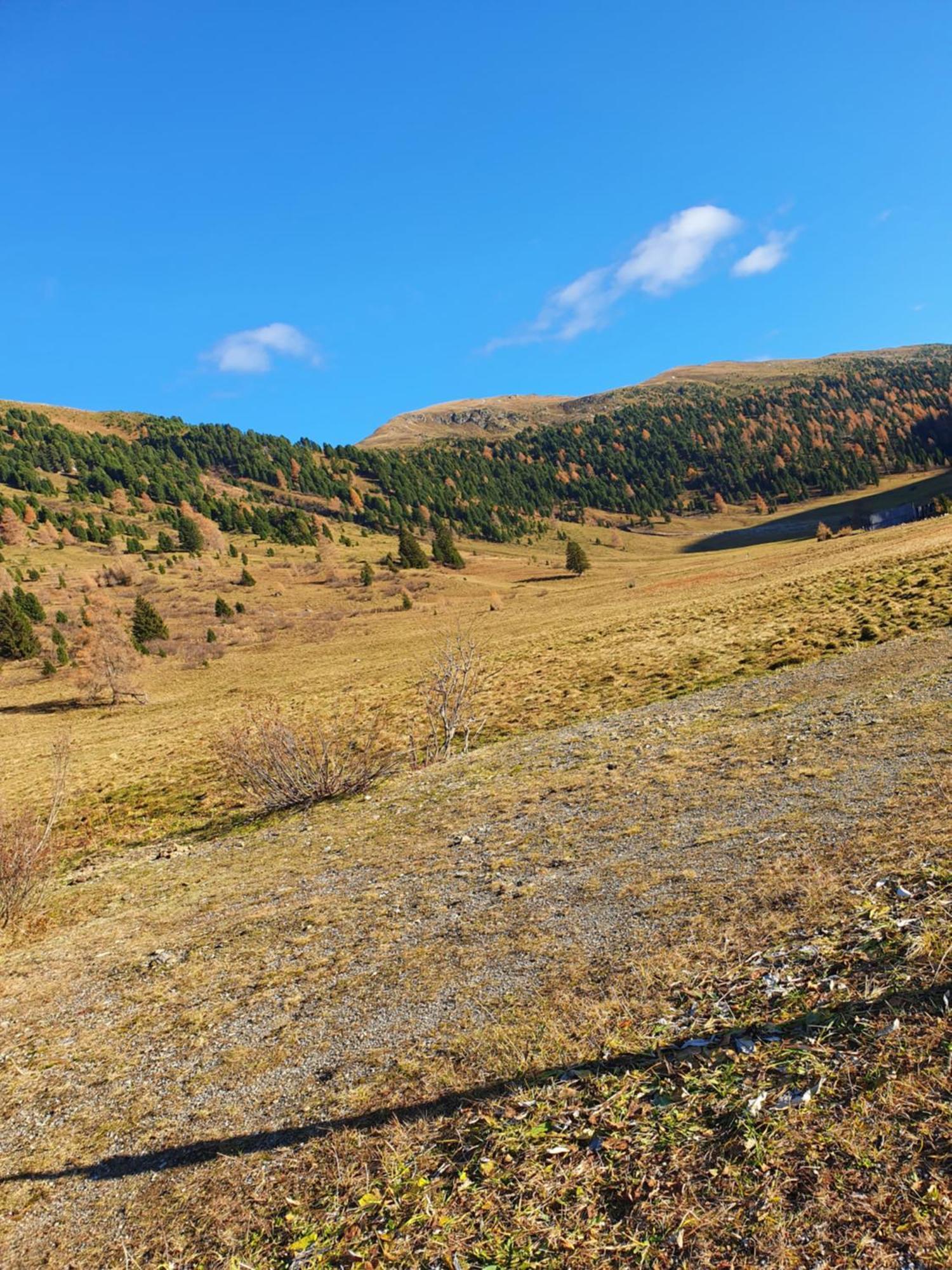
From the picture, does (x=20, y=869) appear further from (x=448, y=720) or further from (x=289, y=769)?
(x=448, y=720)


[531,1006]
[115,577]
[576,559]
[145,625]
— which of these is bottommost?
[531,1006]

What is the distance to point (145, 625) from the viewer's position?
73.1 meters

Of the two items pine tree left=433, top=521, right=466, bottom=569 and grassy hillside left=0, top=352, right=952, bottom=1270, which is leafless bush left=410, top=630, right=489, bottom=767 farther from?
pine tree left=433, top=521, right=466, bottom=569

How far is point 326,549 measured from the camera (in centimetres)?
14200

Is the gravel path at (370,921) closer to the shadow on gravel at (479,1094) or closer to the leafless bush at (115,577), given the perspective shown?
the shadow on gravel at (479,1094)

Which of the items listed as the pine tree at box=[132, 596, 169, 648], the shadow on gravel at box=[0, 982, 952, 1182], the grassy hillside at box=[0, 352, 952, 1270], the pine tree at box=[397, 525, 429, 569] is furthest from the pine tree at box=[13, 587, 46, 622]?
the shadow on gravel at box=[0, 982, 952, 1182]

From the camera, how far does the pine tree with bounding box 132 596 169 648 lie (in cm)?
7244

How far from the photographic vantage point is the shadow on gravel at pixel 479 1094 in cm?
470

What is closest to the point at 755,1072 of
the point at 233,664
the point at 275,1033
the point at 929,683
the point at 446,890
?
the point at 275,1033

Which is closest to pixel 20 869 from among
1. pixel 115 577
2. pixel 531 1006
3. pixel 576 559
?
pixel 531 1006

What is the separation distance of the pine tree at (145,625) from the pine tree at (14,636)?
1261 centimetres

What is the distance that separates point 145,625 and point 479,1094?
78.6m

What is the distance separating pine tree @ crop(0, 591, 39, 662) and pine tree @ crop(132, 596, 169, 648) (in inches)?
496

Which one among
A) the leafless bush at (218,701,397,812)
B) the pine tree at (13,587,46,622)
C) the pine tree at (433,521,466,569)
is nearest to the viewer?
the leafless bush at (218,701,397,812)
